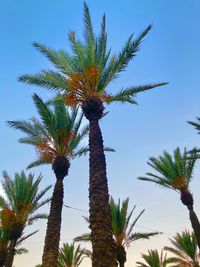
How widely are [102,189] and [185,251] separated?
1939 cm

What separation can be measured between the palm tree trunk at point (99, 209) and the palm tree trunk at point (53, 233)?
4137mm

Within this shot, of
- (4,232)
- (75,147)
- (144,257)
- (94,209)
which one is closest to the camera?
(94,209)

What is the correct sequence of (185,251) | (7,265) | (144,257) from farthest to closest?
(144,257) → (185,251) → (7,265)

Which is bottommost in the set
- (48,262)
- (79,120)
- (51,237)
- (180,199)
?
(48,262)

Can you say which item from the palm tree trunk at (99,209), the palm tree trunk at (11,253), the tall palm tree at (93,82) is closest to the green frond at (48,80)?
the tall palm tree at (93,82)

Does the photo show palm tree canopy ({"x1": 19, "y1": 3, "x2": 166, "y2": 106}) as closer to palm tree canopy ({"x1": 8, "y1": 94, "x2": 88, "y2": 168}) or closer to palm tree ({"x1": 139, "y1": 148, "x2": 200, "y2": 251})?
palm tree canopy ({"x1": 8, "y1": 94, "x2": 88, "y2": 168})

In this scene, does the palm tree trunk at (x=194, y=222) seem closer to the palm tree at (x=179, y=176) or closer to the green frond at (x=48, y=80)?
the palm tree at (x=179, y=176)

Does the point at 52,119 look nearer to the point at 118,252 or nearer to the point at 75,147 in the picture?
the point at 75,147

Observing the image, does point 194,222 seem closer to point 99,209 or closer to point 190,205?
point 190,205

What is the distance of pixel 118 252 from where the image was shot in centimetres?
2167

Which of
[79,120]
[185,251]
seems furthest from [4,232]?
[185,251]

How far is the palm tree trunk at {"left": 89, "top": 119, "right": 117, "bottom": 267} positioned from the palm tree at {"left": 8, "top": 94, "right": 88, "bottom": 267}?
4.13 m

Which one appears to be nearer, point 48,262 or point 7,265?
point 48,262

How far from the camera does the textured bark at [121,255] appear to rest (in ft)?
69.7
